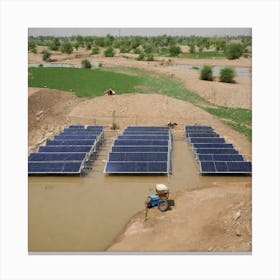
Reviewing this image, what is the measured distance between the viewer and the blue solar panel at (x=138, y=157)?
15.9 metres

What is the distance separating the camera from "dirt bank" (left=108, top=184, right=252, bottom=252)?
10.3m

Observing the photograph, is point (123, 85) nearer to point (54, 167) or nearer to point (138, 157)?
point (138, 157)

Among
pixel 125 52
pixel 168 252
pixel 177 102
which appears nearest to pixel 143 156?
pixel 168 252

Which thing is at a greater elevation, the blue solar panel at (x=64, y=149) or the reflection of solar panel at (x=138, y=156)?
the blue solar panel at (x=64, y=149)

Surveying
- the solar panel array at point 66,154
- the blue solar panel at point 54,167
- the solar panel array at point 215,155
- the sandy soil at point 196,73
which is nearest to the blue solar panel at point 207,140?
the solar panel array at point 215,155

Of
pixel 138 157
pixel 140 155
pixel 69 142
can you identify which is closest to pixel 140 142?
pixel 140 155

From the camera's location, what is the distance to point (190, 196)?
13578mm

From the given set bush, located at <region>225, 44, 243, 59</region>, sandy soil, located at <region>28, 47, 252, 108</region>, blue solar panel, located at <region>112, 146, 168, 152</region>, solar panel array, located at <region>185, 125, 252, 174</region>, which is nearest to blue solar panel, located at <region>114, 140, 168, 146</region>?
blue solar panel, located at <region>112, 146, 168, 152</region>

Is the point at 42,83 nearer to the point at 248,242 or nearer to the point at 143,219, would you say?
the point at 143,219

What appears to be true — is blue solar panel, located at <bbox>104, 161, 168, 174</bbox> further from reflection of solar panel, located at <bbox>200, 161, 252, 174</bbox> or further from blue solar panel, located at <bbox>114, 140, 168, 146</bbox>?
blue solar panel, located at <bbox>114, 140, 168, 146</bbox>

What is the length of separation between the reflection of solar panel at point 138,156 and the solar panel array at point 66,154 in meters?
1.48

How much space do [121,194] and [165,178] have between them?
237 cm

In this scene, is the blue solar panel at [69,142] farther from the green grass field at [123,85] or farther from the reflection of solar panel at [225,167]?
the green grass field at [123,85]

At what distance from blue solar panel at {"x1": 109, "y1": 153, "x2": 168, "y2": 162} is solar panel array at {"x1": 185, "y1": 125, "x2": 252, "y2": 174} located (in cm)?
181
